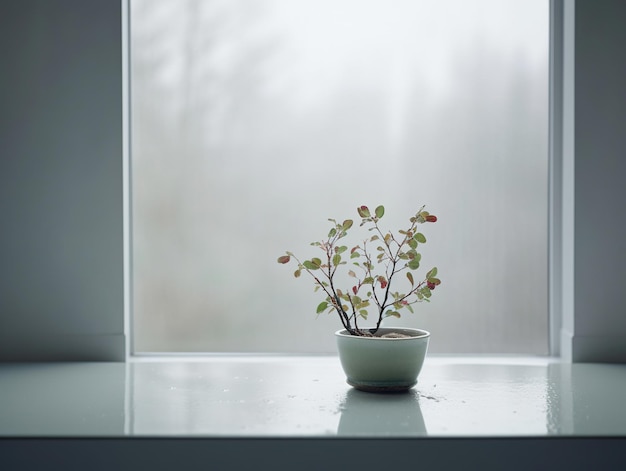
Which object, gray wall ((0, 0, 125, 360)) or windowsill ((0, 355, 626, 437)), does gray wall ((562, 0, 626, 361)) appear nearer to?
windowsill ((0, 355, 626, 437))

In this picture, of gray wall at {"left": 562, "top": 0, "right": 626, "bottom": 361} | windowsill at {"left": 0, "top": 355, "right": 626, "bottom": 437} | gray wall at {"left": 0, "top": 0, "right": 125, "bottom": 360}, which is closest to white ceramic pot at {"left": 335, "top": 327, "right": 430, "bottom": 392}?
windowsill at {"left": 0, "top": 355, "right": 626, "bottom": 437}

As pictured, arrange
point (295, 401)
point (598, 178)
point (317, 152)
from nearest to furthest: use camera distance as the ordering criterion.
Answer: point (295, 401)
point (598, 178)
point (317, 152)

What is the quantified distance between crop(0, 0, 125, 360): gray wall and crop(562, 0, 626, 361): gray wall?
1.23 meters

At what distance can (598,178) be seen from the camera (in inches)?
68.9

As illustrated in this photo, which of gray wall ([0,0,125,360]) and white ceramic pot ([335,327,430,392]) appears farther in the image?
gray wall ([0,0,125,360])

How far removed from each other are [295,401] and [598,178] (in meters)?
1.02

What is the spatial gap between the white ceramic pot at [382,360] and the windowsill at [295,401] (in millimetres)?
29

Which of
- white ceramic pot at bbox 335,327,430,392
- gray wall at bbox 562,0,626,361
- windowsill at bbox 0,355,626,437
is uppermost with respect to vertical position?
gray wall at bbox 562,0,626,361

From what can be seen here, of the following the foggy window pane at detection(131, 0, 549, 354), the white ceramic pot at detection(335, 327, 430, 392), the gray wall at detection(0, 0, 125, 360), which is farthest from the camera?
the foggy window pane at detection(131, 0, 549, 354)

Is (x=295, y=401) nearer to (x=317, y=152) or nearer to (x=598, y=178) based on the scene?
(x=317, y=152)

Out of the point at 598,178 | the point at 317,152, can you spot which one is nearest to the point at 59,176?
the point at 317,152

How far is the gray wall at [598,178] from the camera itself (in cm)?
175

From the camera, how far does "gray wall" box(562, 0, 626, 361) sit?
1.75m

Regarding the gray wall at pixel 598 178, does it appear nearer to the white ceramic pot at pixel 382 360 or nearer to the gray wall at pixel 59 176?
the white ceramic pot at pixel 382 360
